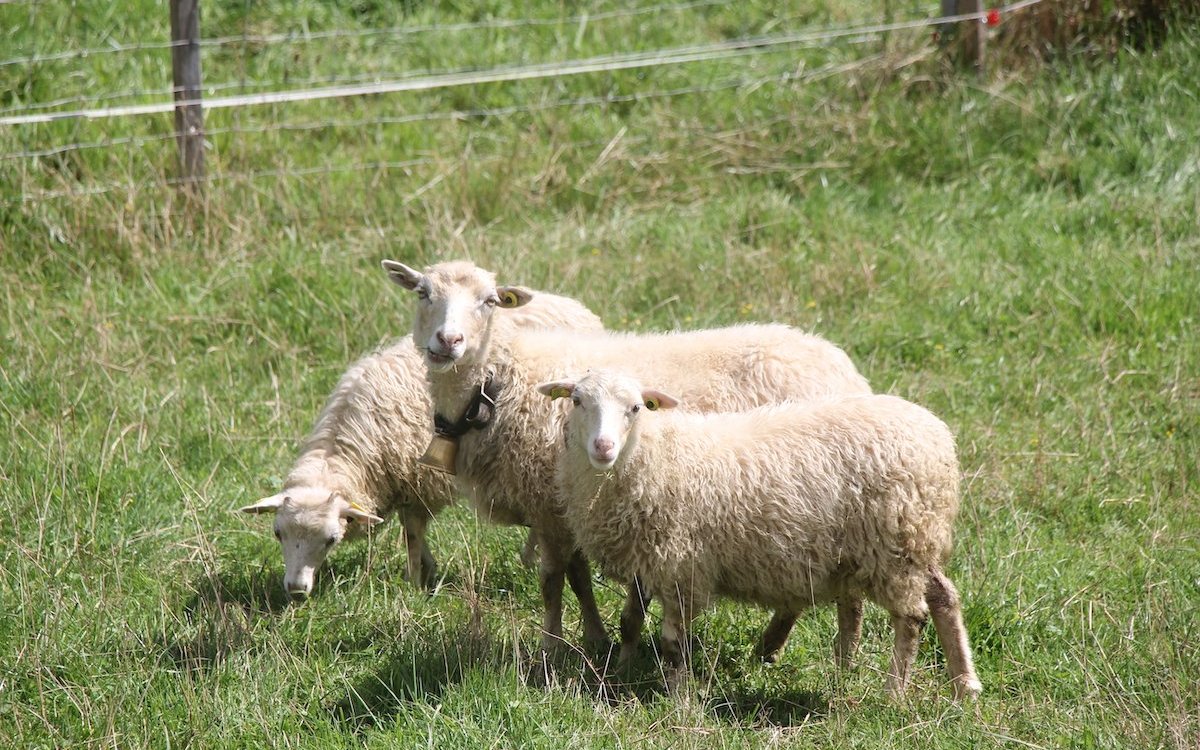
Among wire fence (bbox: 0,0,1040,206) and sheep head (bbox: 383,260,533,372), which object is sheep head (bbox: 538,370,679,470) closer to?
sheep head (bbox: 383,260,533,372)

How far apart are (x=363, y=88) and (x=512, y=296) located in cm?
399

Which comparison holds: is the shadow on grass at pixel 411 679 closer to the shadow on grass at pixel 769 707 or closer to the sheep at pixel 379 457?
the shadow on grass at pixel 769 707

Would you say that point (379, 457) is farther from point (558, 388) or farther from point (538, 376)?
point (558, 388)

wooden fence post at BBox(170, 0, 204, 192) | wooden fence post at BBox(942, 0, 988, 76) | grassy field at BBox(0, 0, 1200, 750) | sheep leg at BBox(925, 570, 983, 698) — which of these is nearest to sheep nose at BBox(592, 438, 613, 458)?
grassy field at BBox(0, 0, 1200, 750)

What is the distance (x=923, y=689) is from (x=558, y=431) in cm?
152

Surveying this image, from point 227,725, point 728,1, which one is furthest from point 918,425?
point 728,1

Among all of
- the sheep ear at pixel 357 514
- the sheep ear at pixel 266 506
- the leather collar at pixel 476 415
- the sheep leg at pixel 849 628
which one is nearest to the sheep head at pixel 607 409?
the leather collar at pixel 476 415

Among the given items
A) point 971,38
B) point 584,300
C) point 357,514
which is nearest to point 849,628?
point 357,514

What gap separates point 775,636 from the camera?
4555mm

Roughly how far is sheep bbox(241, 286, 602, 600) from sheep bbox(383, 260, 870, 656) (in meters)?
0.34

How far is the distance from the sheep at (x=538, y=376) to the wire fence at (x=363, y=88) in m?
3.36

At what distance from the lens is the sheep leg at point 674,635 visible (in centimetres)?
414

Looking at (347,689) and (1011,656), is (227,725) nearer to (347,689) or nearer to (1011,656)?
(347,689)

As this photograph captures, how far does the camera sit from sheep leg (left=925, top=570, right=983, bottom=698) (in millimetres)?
4203
